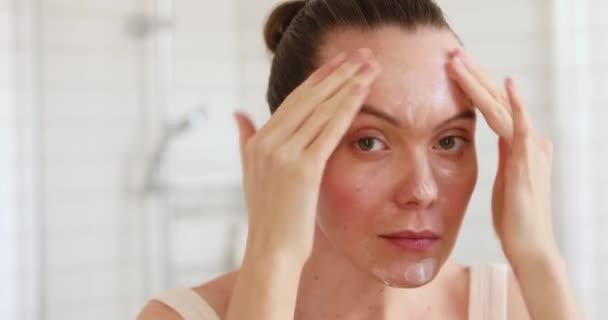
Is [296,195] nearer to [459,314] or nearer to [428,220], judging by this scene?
[428,220]

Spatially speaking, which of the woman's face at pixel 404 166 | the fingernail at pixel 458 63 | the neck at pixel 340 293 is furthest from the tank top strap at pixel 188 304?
the fingernail at pixel 458 63

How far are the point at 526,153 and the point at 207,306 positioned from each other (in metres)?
0.45

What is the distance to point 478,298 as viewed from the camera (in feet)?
3.02

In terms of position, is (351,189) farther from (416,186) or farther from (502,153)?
(502,153)

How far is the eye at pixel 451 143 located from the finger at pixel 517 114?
2.5 inches

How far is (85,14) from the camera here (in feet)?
5.56

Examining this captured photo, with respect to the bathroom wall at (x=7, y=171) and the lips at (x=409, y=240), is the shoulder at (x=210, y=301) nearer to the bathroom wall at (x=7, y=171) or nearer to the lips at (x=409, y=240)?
the lips at (x=409, y=240)

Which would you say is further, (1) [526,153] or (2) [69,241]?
(2) [69,241]

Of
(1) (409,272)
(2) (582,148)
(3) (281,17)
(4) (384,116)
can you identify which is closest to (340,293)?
(1) (409,272)

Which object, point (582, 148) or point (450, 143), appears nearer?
point (450, 143)

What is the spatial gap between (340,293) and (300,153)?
255 millimetres

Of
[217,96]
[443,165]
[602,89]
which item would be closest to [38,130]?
[217,96]

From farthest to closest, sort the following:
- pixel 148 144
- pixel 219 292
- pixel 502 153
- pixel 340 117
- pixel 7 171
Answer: pixel 148 144
pixel 7 171
pixel 219 292
pixel 502 153
pixel 340 117

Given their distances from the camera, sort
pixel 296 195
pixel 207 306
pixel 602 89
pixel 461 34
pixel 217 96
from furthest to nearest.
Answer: pixel 217 96, pixel 461 34, pixel 602 89, pixel 207 306, pixel 296 195
